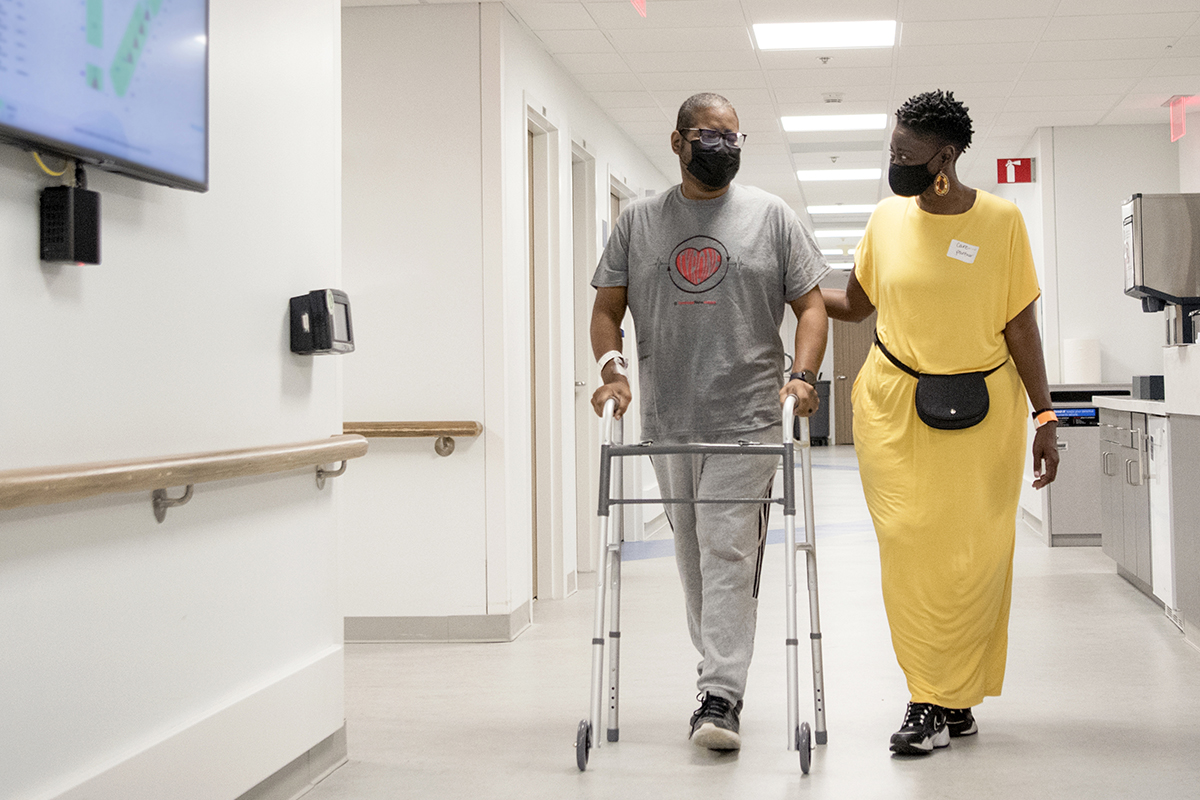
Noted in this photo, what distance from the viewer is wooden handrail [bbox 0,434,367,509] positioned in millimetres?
1718

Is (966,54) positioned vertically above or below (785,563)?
above

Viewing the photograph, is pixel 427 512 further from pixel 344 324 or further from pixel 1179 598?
pixel 1179 598

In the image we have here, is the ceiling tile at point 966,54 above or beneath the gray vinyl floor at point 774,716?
above

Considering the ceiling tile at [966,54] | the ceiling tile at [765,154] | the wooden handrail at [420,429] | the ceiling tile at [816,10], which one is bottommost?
the wooden handrail at [420,429]

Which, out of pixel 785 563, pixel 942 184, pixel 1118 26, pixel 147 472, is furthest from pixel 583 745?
pixel 1118 26

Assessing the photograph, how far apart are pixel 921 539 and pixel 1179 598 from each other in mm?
2120

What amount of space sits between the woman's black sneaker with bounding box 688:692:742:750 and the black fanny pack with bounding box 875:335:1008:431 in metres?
0.88

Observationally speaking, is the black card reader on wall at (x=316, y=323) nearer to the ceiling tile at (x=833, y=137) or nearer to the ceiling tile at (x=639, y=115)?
the ceiling tile at (x=639, y=115)

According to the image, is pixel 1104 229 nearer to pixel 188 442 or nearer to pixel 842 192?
pixel 842 192

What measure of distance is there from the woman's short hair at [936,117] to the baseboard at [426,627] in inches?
106

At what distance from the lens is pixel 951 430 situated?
2980 mm

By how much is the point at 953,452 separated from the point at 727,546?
0.62 meters

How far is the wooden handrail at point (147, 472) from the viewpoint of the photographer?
1718mm

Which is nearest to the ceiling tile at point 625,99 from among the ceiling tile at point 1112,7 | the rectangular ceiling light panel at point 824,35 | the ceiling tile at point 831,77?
the ceiling tile at point 831,77
